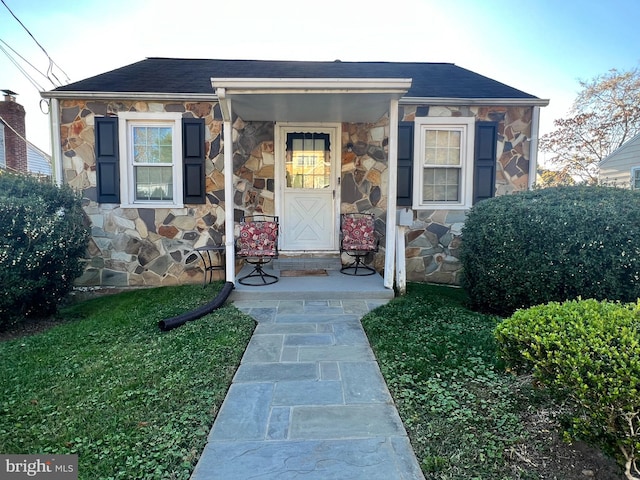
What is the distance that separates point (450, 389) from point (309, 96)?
361cm

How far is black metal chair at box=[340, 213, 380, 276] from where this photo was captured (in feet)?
18.9

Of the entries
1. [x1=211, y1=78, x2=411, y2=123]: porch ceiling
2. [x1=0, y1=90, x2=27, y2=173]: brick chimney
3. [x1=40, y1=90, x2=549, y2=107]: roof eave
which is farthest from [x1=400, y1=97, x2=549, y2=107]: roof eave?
[x1=0, y1=90, x2=27, y2=173]: brick chimney

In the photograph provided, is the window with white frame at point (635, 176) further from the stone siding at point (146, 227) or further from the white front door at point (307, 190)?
the stone siding at point (146, 227)

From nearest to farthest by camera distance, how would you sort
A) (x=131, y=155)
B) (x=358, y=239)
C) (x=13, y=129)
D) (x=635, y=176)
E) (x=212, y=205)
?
(x=358, y=239) < (x=131, y=155) < (x=212, y=205) < (x=635, y=176) < (x=13, y=129)

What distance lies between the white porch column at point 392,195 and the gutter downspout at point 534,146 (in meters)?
2.45

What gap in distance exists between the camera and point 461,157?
616 centimetres

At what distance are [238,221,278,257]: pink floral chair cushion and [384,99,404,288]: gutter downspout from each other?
1.56 m

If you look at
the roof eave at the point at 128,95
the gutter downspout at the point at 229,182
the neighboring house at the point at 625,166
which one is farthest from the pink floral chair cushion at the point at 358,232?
the neighboring house at the point at 625,166

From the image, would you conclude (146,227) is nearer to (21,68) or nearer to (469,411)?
(469,411)

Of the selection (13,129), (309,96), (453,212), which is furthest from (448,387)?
(13,129)

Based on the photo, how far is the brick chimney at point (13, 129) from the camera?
1272 cm

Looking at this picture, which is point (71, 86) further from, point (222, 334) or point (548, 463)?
point (548, 463)

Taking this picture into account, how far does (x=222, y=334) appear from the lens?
12.3ft

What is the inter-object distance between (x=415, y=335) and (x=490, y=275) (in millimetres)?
1305
